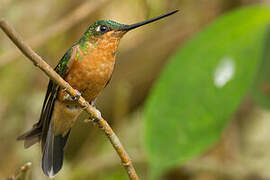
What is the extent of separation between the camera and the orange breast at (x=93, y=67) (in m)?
2.22

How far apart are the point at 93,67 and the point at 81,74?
67 millimetres

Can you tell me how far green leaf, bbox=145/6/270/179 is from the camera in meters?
2.27

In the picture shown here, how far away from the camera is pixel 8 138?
362 cm

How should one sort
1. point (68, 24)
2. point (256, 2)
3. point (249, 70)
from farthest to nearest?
point (256, 2) < point (68, 24) < point (249, 70)

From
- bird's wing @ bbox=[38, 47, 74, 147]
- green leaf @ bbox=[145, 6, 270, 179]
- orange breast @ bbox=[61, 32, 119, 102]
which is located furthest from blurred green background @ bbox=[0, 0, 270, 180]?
bird's wing @ bbox=[38, 47, 74, 147]

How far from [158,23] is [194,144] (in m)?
1.87

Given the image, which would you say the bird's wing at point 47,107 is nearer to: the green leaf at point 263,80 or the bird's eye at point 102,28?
the bird's eye at point 102,28

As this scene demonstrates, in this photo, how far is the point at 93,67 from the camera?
2225mm

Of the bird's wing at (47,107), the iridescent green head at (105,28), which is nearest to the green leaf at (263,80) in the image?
the iridescent green head at (105,28)

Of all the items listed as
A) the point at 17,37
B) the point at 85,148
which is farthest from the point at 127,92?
the point at 17,37

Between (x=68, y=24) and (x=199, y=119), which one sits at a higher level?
(x=68, y=24)

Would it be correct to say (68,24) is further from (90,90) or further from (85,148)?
(85,148)

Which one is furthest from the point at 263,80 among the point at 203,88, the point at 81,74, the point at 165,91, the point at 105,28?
the point at 81,74

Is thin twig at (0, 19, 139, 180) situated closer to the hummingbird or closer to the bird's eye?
the hummingbird
